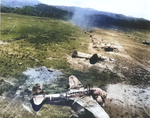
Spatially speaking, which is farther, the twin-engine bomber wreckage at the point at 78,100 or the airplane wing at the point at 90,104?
the twin-engine bomber wreckage at the point at 78,100

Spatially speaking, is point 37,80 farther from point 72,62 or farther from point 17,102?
point 72,62

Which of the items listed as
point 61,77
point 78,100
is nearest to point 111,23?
A: point 61,77

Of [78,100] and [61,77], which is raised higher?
[61,77]

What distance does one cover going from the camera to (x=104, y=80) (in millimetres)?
12984

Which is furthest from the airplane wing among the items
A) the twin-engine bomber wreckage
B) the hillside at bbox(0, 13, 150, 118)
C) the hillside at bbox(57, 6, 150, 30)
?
the hillside at bbox(57, 6, 150, 30)

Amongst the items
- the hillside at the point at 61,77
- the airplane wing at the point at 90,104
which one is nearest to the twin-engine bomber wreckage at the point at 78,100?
the airplane wing at the point at 90,104

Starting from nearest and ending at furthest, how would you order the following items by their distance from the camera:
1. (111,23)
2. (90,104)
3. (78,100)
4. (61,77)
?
(90,104) → (78,100) → (61,77) → (111,23)

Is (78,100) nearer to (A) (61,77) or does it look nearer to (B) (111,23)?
(A) (61,77)

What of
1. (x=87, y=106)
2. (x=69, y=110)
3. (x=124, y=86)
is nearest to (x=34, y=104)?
(x=69, y=110)

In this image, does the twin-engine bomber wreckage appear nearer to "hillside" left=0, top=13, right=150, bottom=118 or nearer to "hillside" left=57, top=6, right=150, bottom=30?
"hillside" left=0, top=13, right=150, bottom=118

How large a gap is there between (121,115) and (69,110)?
3996 millimetres

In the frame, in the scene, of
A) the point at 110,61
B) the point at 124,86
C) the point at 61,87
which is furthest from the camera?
the point at 110,61

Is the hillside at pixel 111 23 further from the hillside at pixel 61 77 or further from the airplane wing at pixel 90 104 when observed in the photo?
the airplane wing at pixel 90 104

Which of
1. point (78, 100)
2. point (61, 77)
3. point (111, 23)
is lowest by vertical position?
point (78, 100)
